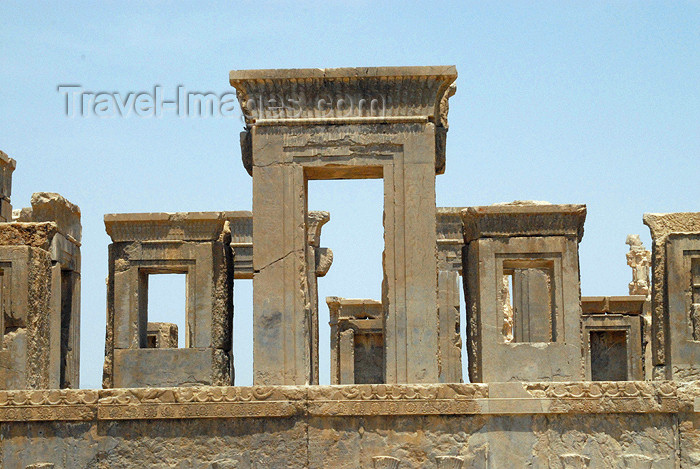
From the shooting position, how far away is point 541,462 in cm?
816

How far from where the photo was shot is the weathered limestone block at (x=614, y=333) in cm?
1808

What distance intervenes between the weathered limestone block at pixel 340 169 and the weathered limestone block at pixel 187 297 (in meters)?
3.67

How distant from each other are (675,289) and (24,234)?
6963mm

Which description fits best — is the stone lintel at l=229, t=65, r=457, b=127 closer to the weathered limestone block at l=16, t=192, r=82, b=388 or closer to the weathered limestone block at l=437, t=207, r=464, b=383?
the weathered limestone block at l=16, t=192, r=82, b=388

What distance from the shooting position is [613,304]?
18125 millimetres

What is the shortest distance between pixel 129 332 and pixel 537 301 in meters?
5.68

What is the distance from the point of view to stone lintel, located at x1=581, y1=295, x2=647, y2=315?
1805cm

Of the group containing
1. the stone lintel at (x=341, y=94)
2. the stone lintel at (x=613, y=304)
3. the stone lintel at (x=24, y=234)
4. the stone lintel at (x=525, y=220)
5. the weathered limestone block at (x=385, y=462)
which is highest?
the stone lintel at (x=341, y=94)

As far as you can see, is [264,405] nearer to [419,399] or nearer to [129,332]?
[419,399]

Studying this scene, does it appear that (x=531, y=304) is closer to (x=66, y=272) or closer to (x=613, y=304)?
(x=613, y=304)

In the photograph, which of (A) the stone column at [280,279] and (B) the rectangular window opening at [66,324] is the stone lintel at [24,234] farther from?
(A) the stone column at [280,279]

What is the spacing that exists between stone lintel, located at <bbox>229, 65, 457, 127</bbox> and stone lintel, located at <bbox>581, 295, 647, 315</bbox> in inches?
379

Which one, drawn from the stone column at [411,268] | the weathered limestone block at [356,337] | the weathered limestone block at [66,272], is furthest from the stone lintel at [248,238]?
the stone column at [411,268]

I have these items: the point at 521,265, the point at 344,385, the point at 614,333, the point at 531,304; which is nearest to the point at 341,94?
the point at 344,385
